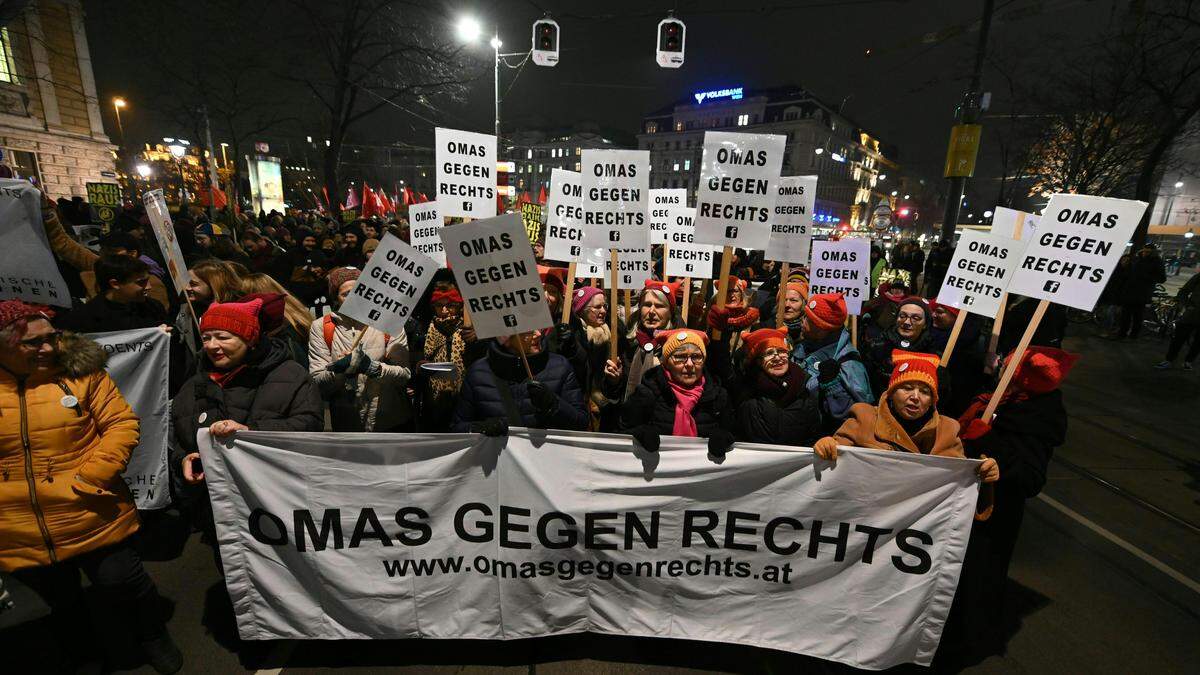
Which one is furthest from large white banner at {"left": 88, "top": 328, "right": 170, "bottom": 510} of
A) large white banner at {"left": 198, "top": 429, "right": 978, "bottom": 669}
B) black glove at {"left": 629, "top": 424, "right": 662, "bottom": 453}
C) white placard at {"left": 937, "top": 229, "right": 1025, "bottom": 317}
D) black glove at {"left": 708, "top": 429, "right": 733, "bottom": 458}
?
white placard at {"left": 937, "top": 229, "right": 1025, "bottom": 317}

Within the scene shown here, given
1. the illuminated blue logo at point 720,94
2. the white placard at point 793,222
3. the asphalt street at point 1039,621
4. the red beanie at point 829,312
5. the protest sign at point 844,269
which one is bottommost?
the asphalt street at point 1039,621

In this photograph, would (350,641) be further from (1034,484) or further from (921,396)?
(1034,484)

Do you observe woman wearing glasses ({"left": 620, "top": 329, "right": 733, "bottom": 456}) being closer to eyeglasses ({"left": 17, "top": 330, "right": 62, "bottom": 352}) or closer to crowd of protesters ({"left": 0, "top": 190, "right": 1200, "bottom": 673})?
crowd of protesters ({"left": 0, "top": 190, "right": 1200, "bottom": 673})

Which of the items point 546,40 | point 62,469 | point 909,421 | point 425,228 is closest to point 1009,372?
point 909,421

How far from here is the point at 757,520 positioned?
2686mm

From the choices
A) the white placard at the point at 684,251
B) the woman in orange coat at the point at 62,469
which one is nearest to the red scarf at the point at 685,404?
the white placard at the point at 684,251

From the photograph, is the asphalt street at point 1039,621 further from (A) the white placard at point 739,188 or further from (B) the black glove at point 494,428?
(A) the white placard at point 739,188

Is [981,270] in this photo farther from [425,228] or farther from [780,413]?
[425,228]

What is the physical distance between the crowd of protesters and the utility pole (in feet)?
26.3

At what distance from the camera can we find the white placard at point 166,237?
3703mm

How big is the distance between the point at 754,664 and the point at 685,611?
0.55m

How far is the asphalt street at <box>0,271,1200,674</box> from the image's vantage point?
2836 millimetres

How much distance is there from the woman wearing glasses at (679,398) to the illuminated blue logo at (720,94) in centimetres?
9212

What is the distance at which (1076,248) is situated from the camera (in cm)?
313
